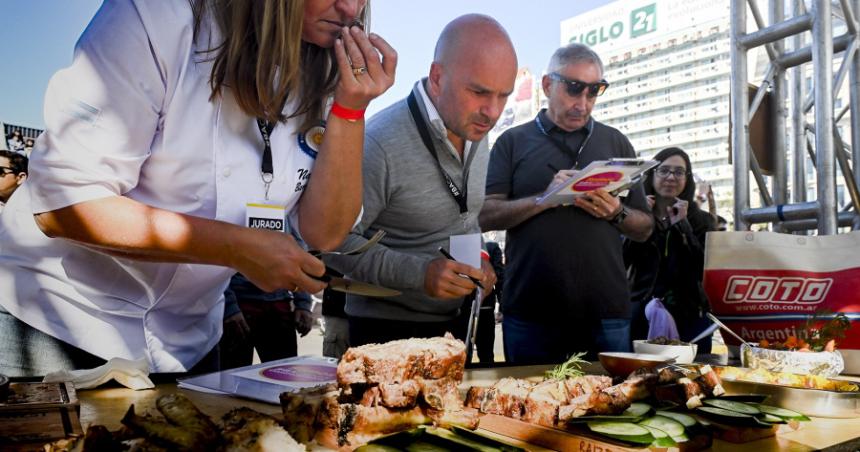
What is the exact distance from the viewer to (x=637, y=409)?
1.13m

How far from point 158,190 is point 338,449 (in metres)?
0.76

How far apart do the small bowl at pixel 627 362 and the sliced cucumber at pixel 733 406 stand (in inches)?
11.7

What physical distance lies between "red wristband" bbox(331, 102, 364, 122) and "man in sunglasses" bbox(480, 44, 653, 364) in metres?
1.37

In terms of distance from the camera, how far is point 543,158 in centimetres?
304

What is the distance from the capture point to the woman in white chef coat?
124 cm

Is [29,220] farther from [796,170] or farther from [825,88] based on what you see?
[796,170]

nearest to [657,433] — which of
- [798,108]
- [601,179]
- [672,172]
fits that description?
[601,179]

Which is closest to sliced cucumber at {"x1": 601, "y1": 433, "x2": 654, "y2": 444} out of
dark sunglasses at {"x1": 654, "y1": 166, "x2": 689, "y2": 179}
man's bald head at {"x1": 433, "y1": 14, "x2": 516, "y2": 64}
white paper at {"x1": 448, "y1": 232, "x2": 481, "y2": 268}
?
white paper at {"x1": 448, "y1": 232, "x2": 481, "y2": 268}

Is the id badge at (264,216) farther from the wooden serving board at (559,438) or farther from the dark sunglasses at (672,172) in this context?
the dark sunglasses at (672,172)

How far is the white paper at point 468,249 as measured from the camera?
208 cm

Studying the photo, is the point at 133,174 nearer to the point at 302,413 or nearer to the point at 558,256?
the point at 302,413

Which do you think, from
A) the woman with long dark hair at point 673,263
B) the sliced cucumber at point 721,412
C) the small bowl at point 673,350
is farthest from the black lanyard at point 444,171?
the woman with long dark hair at point 673,263

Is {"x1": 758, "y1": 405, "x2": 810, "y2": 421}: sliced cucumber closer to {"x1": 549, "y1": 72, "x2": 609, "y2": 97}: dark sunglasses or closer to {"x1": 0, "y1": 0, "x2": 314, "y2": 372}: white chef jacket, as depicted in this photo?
{"x1": 0, "y1": 0, "x2": 314, "y2": 372}: white chef jacket

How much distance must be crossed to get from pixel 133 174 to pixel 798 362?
5.26 ft
